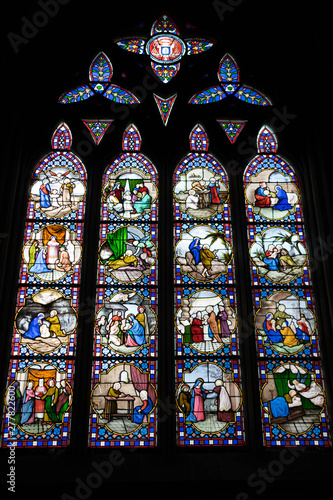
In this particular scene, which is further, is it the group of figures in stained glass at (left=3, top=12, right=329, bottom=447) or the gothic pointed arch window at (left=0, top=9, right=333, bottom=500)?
the group of figures in stained glass at (left=3, top=12, right=329, bottom=447)

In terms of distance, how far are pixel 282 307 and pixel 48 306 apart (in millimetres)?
2782

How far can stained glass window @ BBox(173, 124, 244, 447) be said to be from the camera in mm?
7648

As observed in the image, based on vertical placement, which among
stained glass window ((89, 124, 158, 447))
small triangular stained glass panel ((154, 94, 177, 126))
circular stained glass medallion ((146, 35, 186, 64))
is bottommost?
stained glass window ((89, 124, 158, 447))

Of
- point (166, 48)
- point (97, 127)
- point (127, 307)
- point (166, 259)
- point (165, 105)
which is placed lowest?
point (127, 307)

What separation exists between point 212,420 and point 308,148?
3.84 m

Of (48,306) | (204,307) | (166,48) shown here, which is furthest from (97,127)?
(204,307)

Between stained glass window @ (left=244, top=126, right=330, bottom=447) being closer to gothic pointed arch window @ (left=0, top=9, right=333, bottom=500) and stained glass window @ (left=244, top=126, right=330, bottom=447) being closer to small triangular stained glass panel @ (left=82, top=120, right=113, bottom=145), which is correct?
gothic pointed arch window @ (left=0, top=9, right=333, bottom=500)

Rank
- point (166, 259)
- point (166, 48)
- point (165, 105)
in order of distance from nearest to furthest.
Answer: point (166, 259), point (165, 105), point (166, 48)

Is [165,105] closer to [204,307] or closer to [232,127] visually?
[232,127]

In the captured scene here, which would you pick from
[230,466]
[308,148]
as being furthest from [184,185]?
[230,466]

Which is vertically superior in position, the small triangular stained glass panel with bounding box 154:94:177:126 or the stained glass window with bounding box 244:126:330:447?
the small triangular stained glass panel with bounding box 154:94:177:126

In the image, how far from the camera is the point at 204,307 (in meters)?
8.31

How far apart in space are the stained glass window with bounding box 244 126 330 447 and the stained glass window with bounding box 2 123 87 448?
2.19 metres

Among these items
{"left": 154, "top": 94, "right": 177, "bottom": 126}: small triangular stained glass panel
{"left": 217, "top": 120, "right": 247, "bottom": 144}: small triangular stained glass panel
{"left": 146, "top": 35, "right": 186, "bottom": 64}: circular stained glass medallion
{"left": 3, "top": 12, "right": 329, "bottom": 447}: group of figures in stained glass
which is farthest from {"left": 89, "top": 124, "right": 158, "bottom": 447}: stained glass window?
{"left": 146, "top": 35, "right": 186, "bottom": 64}: circular stained glass medallion
